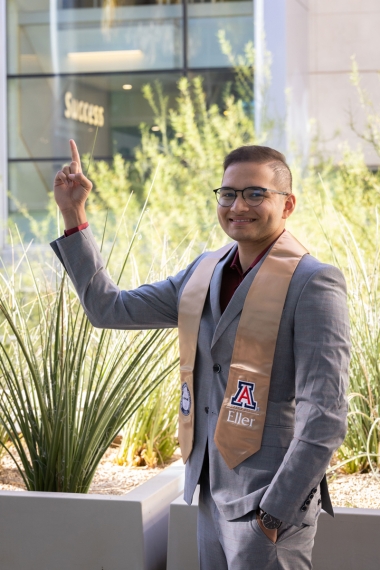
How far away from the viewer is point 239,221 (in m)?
1.63

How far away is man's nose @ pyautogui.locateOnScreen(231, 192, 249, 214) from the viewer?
1.62 meters

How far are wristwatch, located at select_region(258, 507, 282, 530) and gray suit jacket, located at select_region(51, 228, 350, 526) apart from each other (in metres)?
0.03

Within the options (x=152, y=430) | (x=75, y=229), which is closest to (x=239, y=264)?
(x=75, y=229)

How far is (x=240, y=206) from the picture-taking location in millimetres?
1617

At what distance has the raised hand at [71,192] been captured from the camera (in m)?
1.80

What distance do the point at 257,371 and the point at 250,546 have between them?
1.10ft

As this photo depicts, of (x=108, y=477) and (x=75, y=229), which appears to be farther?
(x=108, y=477)

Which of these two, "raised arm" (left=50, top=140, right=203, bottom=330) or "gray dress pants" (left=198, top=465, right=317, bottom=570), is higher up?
"raised arm" (left=50, top=140, right=203, bottom=330)

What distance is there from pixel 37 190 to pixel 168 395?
31.2 ft

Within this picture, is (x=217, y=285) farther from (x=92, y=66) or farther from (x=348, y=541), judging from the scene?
(x=92, y=66)

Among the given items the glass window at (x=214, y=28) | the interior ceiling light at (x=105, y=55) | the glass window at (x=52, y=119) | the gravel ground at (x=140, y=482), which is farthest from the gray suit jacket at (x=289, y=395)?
the interior ceiling light at (x=105, y=55)

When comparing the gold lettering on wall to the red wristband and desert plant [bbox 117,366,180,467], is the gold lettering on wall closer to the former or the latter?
desert plant [bbox 117,366,180,467]

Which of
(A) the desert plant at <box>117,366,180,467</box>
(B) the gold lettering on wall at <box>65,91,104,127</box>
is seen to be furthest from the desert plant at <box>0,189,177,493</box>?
(B) the gold lettering on wall at <box>65,91,104,127</box>

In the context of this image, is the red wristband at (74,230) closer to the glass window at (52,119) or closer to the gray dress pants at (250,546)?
the gray dress pants at (250,546)
